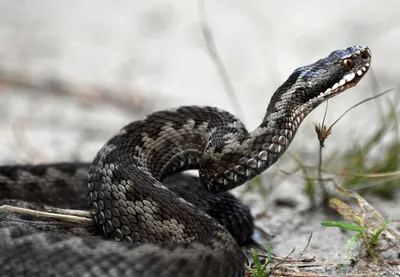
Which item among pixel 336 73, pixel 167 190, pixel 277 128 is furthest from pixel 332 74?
pixel 167 190

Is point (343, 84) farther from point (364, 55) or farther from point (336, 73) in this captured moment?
point (364, 55)

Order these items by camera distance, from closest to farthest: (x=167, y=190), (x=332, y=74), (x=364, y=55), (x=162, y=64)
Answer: (x=167, y=190)
(x=332, y=74)
(x=364, y=55)
(x=162, y=64)

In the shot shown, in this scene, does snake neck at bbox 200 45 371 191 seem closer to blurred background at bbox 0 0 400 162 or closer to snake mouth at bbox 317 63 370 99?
snake mouth at bbox 317 63 370 99

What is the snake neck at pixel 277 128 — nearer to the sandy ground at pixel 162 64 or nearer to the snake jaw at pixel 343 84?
the snake jaw at pixel 343 84

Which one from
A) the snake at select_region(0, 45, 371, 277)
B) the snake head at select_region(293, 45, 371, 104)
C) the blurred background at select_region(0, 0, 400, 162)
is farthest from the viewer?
the blurred background at select_region(0, 0, 400, 162)

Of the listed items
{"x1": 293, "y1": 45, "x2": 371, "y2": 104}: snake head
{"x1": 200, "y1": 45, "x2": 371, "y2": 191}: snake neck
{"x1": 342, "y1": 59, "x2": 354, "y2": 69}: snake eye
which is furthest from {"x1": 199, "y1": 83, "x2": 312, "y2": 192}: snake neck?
{"x1": 342, "y1": 59, "x2": 354, "y2": 69}: snake eye

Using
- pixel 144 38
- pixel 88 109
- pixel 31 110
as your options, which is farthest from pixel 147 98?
pixel 144 38
